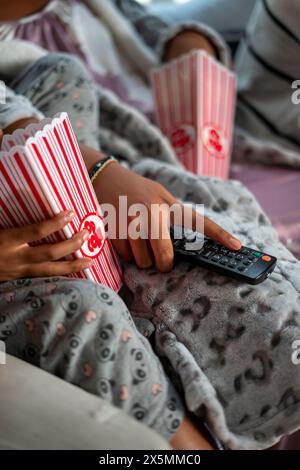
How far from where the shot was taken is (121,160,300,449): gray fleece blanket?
537 mm

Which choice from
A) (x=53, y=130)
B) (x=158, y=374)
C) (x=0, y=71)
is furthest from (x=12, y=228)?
(x=0, y=71)

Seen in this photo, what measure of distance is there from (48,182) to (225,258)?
9.1 inches

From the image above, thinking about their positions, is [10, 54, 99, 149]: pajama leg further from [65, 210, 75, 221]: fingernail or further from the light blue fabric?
the light blue fabric

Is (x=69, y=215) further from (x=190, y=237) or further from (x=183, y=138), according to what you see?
(x=183, y=138)

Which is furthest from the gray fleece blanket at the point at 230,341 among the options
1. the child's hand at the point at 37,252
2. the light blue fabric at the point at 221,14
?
the light blue fabric at the point at 221,14

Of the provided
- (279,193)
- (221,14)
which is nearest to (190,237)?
(279,193)

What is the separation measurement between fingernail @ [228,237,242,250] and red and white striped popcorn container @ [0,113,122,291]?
16cm

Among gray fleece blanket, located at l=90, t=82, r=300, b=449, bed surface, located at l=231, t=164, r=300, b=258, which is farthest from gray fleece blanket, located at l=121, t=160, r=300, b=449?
bed surface, located at l=231, t=164, r=300, b=258

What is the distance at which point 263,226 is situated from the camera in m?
0.76

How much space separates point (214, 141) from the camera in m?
1.01

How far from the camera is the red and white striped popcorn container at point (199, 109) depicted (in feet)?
3.25

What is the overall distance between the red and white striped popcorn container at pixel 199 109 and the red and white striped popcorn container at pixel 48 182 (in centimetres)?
47

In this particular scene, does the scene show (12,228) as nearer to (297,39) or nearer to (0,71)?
(0,71)

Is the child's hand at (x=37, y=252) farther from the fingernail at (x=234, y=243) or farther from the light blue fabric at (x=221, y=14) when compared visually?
the light blue fabric at (x=221, y=14)
